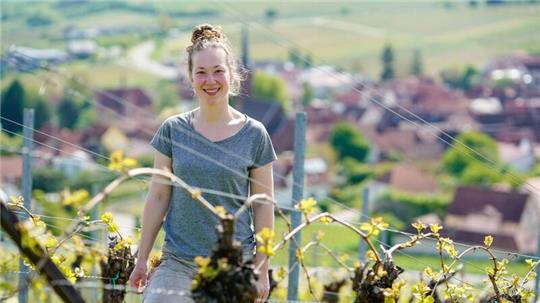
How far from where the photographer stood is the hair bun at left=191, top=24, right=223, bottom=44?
3273 millimetres

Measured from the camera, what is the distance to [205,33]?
3.28m

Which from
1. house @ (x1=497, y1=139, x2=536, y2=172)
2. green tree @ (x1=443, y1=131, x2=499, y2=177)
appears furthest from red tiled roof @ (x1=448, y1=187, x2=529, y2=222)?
house @ (x1=497, y1=139, x2=536, y2=172)

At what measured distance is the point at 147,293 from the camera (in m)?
3.13

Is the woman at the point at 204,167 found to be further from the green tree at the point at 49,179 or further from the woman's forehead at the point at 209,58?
the green tree at the point at 49,179

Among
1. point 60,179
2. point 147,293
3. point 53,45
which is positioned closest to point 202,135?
point 147,293

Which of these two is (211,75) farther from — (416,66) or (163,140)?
(416,66)

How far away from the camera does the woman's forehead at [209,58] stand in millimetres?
3230

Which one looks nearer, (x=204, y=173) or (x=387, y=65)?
(x=204, y=173)

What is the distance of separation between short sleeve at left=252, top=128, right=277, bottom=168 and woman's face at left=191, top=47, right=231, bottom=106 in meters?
0.18

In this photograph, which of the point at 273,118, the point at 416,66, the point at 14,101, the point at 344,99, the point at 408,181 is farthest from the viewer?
the point at 416,66

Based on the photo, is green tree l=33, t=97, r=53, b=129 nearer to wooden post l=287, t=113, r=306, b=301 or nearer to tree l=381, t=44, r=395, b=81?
tree l=381, t=44, r=395, b=81

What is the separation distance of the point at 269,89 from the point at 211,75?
69685mm

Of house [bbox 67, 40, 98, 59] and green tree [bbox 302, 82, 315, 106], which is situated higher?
house [bbox 67, 40, 98, 59]

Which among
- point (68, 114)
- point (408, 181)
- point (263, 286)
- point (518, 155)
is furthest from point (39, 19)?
point (263, 286)
